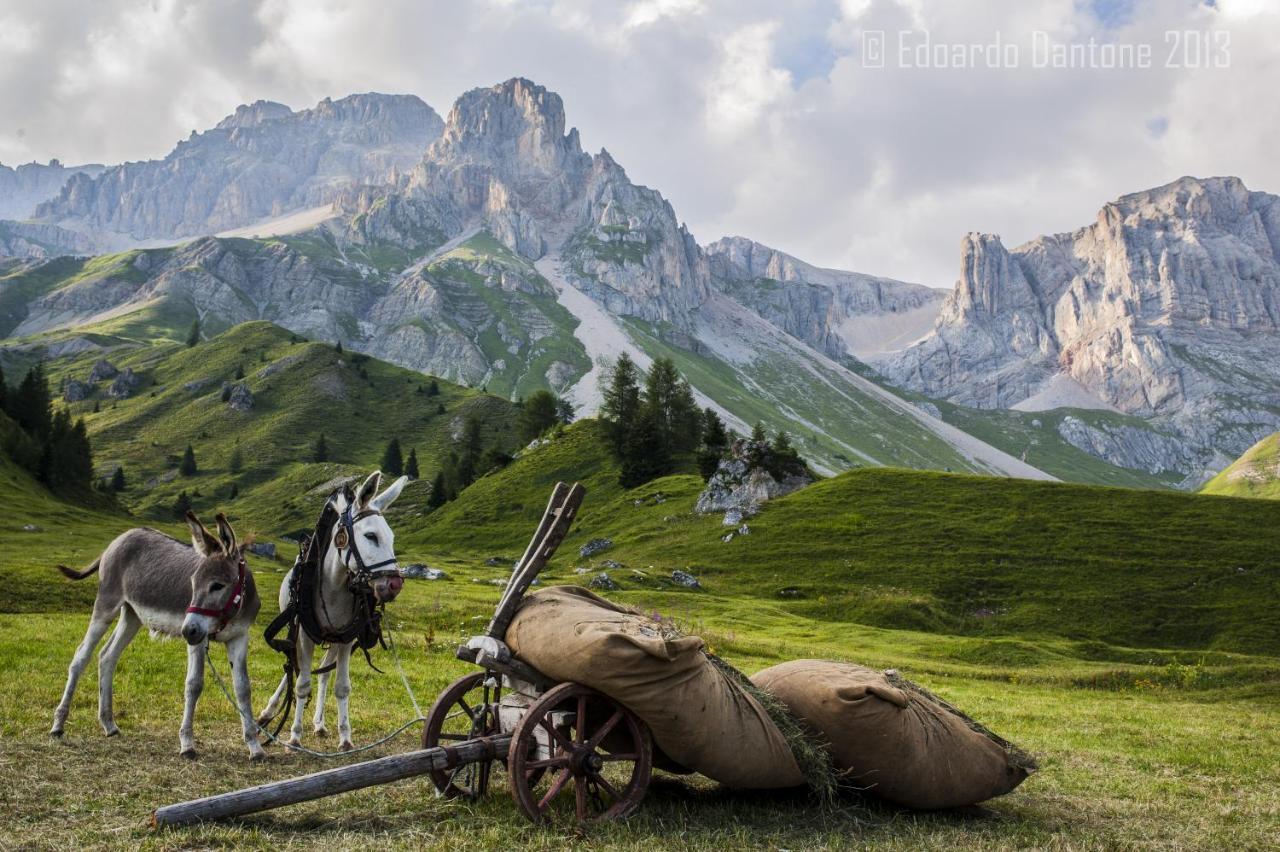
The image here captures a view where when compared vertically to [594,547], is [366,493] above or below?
above

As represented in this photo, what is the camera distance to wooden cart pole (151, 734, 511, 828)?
9727 millimetres

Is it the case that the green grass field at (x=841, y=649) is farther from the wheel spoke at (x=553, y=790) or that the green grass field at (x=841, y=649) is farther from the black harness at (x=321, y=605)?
the black harness at (x=321, y=605)

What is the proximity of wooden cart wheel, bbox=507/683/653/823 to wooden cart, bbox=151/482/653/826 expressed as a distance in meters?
0.01

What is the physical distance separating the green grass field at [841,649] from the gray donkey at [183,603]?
0.84m

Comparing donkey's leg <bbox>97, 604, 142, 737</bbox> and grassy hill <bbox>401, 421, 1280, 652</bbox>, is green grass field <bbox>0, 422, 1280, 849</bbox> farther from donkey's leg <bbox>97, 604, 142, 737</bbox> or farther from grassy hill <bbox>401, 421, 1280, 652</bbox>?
donkey's leg <bbox>97, 604, 142, 737</bbox>

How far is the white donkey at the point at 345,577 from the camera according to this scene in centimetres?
1310

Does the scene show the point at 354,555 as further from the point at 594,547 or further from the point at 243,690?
the point at 594,547

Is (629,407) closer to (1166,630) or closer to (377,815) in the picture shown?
(1166,630)

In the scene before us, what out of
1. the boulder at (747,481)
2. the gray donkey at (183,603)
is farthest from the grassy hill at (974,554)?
the gray donkey at (183,603)

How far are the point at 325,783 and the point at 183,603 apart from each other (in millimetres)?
5560

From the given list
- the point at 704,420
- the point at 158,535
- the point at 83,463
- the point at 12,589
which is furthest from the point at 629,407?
the point at 158,535

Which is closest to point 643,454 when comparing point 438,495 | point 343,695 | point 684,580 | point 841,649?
point 438,495

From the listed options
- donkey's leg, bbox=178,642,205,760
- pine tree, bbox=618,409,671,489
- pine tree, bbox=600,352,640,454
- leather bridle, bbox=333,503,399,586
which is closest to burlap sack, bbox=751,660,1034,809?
leather bridle, bbox=333,503,399,586

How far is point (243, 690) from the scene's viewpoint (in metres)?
13.4
